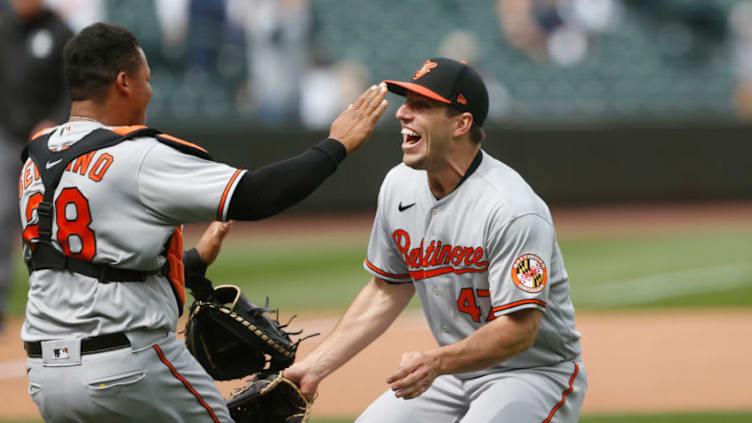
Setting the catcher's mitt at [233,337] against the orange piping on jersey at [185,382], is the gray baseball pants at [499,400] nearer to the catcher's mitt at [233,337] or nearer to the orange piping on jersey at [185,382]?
the catcher's mitt at [233,337]

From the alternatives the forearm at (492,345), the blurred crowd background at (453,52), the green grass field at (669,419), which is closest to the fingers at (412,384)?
the forearm at (492,345)

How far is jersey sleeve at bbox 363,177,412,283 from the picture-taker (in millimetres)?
4180

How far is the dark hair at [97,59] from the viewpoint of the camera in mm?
3434

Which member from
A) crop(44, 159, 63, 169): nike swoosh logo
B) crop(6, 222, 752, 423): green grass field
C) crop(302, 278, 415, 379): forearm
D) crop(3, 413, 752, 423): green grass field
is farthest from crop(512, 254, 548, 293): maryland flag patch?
crop(6, 222, 752, 423): green grass field

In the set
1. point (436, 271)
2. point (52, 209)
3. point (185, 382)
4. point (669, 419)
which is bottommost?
point (669, 419)

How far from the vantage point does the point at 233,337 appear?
3977 mm

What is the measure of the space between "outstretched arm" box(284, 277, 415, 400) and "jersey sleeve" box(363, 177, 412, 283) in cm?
6

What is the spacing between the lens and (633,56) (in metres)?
19.8

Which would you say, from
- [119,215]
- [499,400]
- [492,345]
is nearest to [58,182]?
[119,215]

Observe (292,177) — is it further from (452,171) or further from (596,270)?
(596,270)

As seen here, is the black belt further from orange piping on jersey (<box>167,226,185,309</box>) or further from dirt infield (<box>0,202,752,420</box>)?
dirt infield (<box>0,202,752,420</box>)

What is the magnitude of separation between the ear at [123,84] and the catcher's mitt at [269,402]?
4.05ft

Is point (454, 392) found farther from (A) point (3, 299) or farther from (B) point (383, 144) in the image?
(B) point (383, 144)

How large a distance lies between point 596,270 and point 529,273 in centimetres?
903
